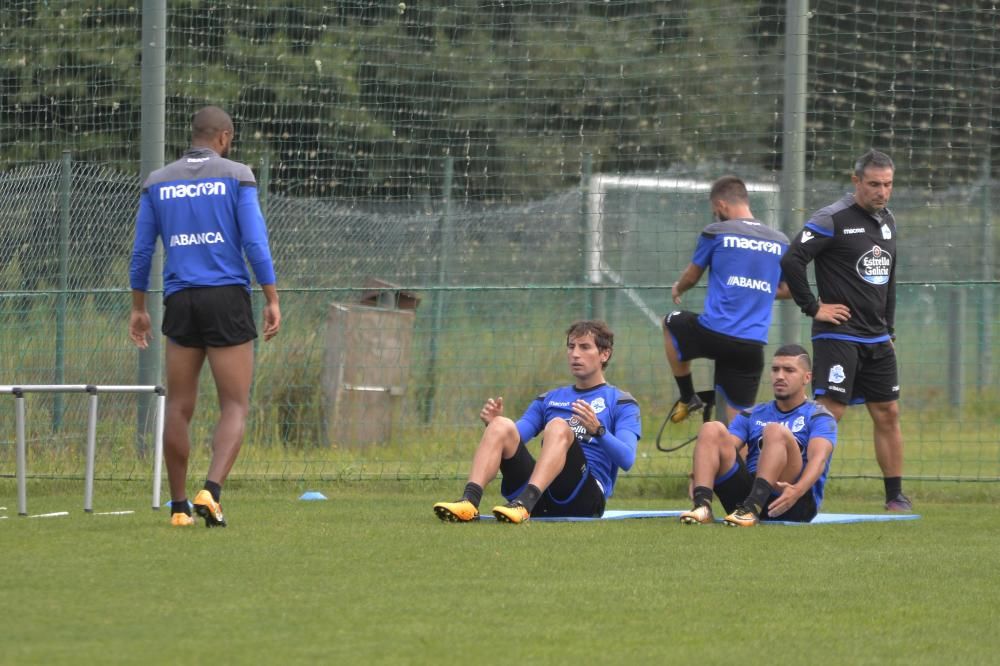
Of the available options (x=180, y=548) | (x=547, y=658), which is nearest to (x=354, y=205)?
(x=180, y=548)

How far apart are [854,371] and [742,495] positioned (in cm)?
138

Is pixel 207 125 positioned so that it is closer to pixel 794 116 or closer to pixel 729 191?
pixel 729 191

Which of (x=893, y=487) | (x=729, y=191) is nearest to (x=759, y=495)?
(x=893, y=487)

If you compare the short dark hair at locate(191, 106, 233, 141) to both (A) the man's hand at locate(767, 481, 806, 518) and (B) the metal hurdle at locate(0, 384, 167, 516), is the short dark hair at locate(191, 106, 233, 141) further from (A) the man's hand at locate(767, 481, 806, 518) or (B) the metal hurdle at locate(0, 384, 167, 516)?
(A) the man's hand at locate(767, 481, 806, 518)

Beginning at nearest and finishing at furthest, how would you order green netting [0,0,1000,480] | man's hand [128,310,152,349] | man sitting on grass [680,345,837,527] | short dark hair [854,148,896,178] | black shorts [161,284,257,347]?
1. black shorts [161,284,257,347]
2. man's hand [128,310,152,349]
3. man sitting on grass [680,345,837,527]
4. short dark hair [854,148,896,178]
5. green netting [0,0,1000,480]

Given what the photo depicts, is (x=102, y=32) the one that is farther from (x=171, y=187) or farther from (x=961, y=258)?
(x=961, y=258)

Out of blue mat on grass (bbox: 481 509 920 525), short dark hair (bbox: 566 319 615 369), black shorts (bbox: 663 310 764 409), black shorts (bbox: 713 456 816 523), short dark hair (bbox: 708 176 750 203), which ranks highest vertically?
short dark hair (bbox: 708 176 750 203)

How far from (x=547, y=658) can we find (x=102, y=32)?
8.89 meters

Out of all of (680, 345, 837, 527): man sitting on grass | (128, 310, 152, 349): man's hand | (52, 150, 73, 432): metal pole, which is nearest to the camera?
(128, 310, 152, 349): man's hand

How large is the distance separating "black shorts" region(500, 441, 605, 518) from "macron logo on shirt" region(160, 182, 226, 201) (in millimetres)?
1911

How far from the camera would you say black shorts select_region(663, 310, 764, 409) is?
8844 millimetres

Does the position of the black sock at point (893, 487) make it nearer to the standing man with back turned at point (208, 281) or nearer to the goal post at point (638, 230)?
the goal post at point (638, 230)

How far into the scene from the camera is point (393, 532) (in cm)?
716

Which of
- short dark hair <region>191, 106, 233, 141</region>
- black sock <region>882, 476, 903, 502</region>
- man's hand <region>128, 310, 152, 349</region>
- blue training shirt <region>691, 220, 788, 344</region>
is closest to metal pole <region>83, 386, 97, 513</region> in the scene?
Answer: man's hand <region>128, 310, 152, 349</region>
